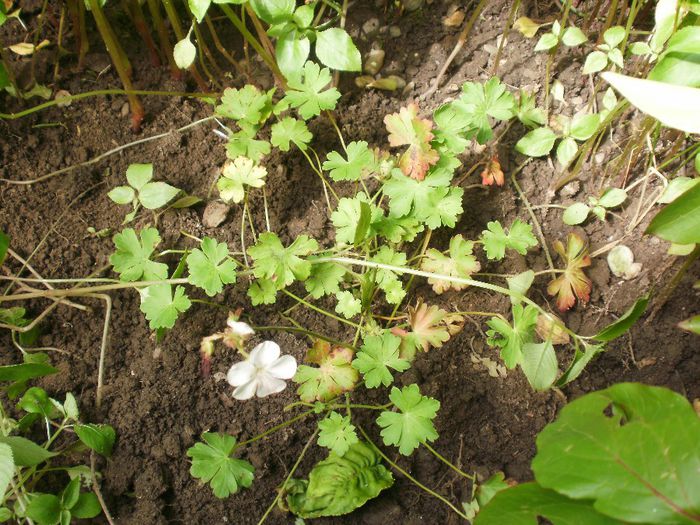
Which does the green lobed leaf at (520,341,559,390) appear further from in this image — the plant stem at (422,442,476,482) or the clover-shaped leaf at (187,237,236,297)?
the clover-shaped leaf at (187,237,236,297)

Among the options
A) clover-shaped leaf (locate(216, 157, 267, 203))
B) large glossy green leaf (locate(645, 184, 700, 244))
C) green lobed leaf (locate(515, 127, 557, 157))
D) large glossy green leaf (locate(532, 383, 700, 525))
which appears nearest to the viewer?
large glossy green leaf (locate(532, 383, 700, 525))

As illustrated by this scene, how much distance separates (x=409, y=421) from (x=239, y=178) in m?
0.75

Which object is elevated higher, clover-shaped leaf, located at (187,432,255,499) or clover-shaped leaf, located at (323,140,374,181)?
clover-shaped leaf, located at (323,140,374,181)

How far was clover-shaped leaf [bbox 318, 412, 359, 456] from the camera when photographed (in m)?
1.25

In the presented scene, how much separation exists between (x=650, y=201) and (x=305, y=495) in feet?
3.99

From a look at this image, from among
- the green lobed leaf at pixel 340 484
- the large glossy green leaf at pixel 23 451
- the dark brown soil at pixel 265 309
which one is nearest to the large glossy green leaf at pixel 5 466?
the large glossy green leaf at pixel 23 451

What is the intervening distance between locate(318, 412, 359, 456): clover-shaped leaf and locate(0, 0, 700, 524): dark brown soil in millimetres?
126

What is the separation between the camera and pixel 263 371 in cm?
120

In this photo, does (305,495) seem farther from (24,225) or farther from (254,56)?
(254,56)

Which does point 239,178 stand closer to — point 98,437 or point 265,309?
point 265,309

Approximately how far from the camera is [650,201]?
61.1 inches

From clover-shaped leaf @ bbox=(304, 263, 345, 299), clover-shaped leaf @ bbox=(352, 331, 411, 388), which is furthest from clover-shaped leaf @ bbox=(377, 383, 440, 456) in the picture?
clover-shaped leaf @ bbox=(304, 263, 345, 299)

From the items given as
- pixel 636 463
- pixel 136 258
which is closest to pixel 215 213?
pixel 136 258

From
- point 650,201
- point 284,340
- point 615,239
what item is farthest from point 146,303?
point 650,201
